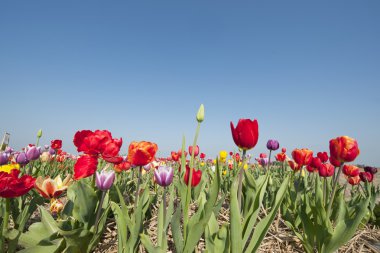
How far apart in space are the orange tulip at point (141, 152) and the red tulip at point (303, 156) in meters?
2.30

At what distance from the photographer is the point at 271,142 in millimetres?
3820

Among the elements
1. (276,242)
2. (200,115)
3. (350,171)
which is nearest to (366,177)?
(350,171)

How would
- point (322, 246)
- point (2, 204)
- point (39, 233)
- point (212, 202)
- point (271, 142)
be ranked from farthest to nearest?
point (271, 142)
point (2, 204)
point (322, 246)
point (39, 233)
point (212, 202)

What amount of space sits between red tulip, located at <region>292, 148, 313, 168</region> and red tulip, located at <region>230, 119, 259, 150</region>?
2123 millimetres

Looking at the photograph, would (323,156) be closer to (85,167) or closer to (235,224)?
(235,224)

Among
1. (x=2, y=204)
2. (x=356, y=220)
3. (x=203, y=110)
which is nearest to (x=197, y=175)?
(x=203, y=110)

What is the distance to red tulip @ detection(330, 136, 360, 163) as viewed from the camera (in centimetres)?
218

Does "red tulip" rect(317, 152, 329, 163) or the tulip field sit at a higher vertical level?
"red tulip" rect(317, 152, 329, 163)

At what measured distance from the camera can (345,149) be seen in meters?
2.20

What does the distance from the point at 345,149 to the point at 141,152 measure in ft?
5.79

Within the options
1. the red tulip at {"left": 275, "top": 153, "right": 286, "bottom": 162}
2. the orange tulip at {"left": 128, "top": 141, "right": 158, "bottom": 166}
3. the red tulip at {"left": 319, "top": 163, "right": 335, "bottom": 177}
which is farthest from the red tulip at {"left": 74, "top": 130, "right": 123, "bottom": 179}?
the red tulip at {"left": 275, "top": 153, "right": 286, "bottom": 162}

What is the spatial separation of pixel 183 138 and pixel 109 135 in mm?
719

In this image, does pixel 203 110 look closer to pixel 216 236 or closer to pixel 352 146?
pixel 216 236

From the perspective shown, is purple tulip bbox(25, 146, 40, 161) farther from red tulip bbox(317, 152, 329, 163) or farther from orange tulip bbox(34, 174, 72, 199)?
red tulip bbox(317, 152, 329, 163)
